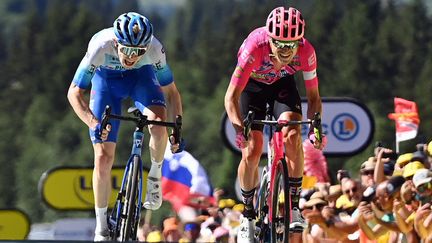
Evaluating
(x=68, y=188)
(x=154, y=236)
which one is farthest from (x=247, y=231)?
(x=68, y=188)

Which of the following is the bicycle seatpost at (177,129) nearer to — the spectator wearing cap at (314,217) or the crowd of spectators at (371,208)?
the crowd of spectators at (371,208)

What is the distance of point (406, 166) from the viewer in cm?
1302

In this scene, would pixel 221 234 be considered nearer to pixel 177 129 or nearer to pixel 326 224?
pixel 326 224

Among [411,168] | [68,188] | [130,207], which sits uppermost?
[68,188]

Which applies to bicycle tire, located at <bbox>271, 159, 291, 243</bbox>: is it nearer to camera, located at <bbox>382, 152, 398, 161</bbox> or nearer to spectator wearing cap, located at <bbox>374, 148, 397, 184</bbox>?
spectator wearing cap, located at <bbox>374, 148, 397, 184</bbox>

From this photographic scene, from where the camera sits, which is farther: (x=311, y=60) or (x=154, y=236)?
(x=154, y=236)

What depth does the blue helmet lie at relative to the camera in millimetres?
11562

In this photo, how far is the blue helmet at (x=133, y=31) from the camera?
11.6 metres

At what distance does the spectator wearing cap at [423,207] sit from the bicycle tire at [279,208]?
4.46 ft

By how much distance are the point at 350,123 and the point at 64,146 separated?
116ft

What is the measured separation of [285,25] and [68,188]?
1000 centimetres

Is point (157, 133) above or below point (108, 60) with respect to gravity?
below

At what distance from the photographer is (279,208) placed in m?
11.6

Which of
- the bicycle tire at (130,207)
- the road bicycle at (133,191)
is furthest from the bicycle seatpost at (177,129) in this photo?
the bicycle tire at (130,207)
